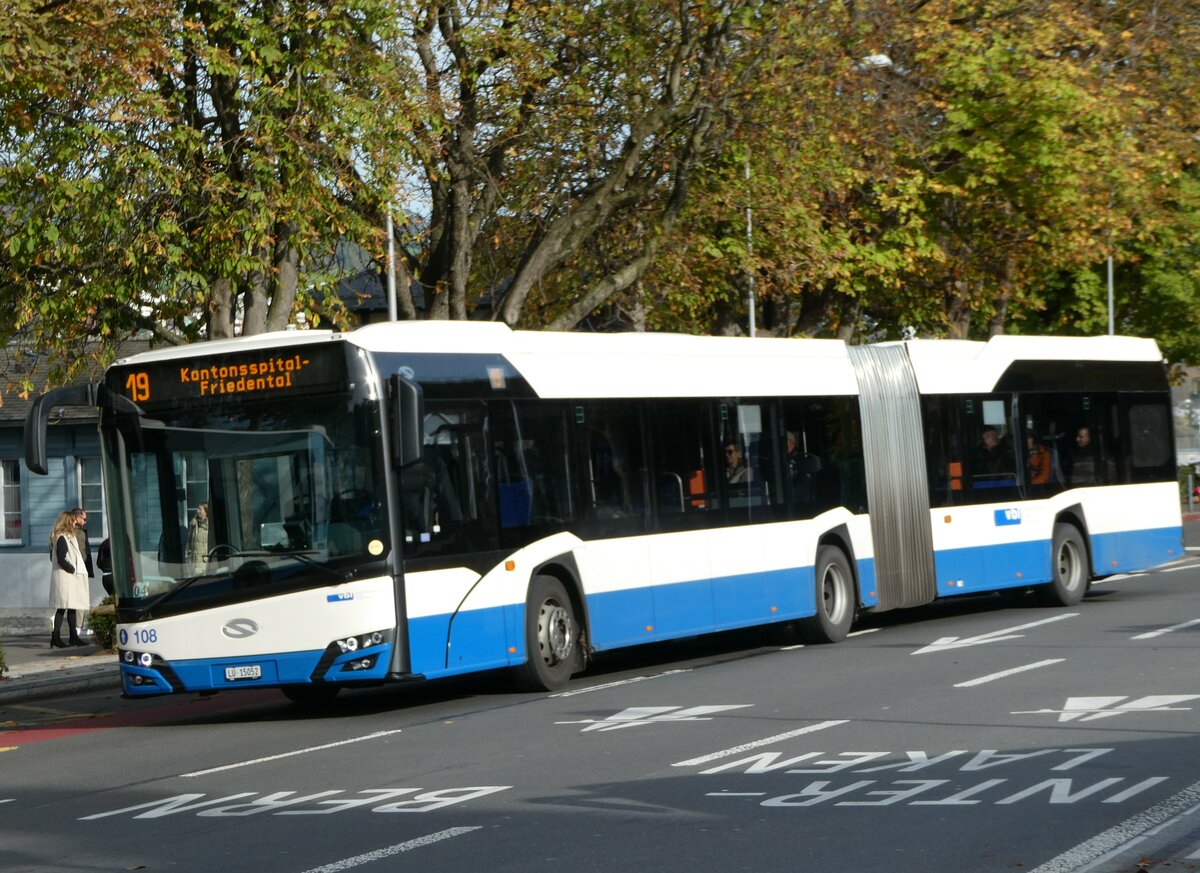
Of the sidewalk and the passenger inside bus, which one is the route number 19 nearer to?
the sidewalk

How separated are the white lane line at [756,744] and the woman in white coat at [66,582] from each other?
13.6 metres

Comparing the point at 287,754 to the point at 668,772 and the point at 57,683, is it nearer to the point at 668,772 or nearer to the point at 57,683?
the point at 668,772

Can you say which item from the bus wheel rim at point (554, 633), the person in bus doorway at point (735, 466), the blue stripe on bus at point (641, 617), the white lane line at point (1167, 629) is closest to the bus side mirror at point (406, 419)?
the blue stripe on bus at point (641, 617)

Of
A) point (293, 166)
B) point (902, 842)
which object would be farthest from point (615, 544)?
point (902, 842)

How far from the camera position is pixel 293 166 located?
61.7ft

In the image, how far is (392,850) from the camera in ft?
26.5

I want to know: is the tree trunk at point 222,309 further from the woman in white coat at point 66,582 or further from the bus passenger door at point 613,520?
the bus passenger door at point 613,520

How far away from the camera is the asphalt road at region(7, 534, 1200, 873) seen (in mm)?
7906

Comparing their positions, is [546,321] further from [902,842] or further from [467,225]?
[902,842]

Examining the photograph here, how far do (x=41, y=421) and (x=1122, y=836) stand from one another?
8147 millimetres

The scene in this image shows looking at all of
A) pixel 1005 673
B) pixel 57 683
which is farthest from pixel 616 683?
pixel 57 683

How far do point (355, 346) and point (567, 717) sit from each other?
3056 millimetres

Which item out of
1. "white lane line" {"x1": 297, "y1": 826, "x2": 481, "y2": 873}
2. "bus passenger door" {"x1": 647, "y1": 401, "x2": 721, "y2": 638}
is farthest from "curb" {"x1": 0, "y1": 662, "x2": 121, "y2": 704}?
"white lane line" {"x1": 297, "y1": 826, "x2": 481, "y2": 873}

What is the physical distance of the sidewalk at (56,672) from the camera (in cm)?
1841
